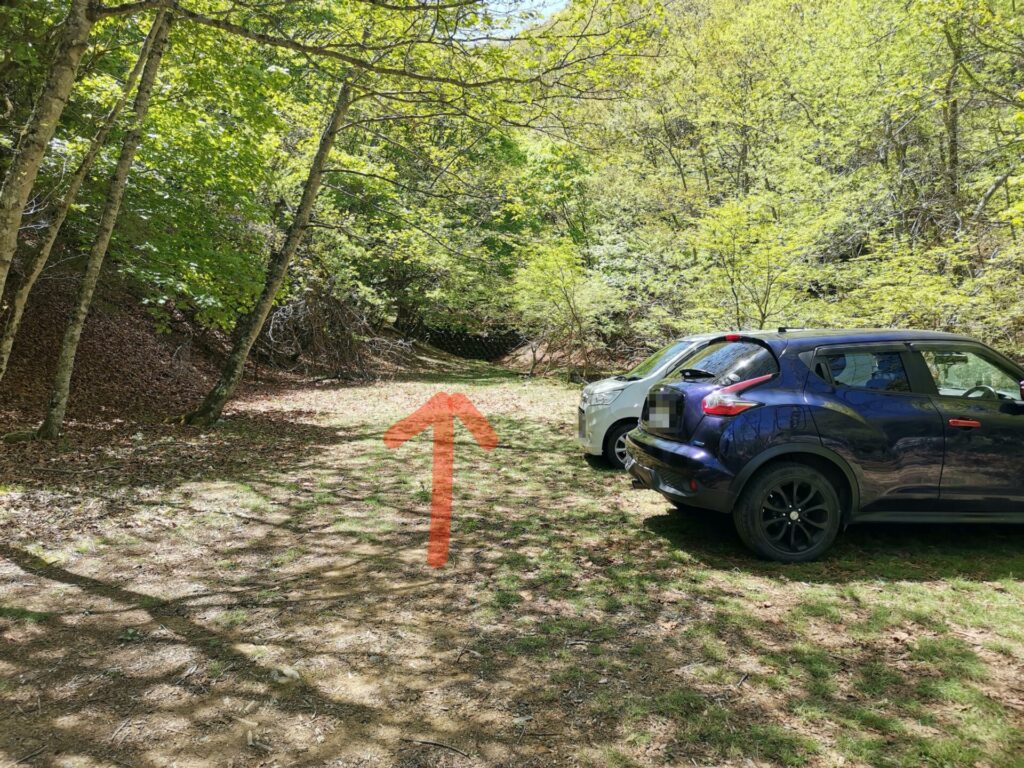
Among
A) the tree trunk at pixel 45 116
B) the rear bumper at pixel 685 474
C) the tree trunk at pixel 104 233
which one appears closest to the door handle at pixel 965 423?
the rear bumper at pixel 685 474

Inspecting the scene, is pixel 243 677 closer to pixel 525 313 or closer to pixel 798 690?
pixel 798 690

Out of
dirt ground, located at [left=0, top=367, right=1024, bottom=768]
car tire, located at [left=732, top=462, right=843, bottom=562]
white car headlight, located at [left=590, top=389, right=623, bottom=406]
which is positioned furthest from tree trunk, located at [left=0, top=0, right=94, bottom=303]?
car tire, located at [left=732, top=462, right=843, bottom=562]

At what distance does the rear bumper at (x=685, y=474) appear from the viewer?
447 cm

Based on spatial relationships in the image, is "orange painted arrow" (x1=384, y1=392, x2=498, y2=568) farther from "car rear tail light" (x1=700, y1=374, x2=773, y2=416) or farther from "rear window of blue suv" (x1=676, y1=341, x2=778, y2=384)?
"rear window of blue suv" (x1=676, y1=341, x2=778, y2=384)

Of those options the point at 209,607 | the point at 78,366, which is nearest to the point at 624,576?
the point at 209,607

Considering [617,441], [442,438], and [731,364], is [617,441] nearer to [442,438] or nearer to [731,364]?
[731,364]

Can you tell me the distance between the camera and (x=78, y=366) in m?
12.1

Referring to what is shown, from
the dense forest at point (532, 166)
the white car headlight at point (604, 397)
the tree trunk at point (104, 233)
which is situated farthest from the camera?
the tree trunk at point (104, 233)

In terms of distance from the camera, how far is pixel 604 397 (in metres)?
7.41

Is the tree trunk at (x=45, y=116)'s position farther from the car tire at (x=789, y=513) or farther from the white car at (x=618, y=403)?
the car tire at (x=789, y=513)

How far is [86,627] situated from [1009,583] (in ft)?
19.9

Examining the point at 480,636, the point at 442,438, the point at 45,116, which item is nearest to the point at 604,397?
the point at 442,438

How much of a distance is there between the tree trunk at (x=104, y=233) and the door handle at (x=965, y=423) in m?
9.13

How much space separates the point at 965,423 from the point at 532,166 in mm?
21765
